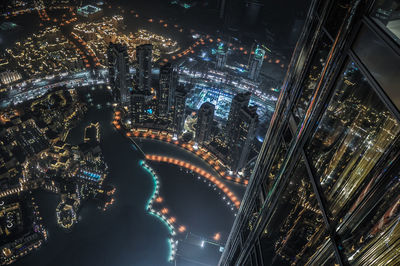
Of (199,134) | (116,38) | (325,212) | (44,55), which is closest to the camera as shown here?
(325,212)

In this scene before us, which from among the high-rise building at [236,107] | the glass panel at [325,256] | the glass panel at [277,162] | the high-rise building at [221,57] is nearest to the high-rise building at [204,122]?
the high-rise building at [236,107]

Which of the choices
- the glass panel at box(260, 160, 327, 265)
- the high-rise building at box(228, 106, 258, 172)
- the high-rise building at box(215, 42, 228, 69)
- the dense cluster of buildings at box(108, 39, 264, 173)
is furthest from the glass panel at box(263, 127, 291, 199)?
the high-rise building at box(215, 42, 228, 69)

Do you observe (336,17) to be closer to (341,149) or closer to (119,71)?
(341,149)

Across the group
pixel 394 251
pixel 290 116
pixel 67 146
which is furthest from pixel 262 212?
pixel 67 146

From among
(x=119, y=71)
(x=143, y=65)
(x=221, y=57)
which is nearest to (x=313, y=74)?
(x=119, y=71)

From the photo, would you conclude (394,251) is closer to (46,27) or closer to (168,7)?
(46,27)

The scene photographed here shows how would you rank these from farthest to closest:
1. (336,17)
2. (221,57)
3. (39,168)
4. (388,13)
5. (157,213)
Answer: (221,57), (39,168), (157,213), (336,17), (388,13)

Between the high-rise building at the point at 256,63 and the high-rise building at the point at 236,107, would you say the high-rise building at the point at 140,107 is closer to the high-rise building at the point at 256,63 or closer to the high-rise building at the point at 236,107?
→ the high-rise building at the point at 236,107

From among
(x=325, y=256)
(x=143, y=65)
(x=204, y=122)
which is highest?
(x=325, y=256)
